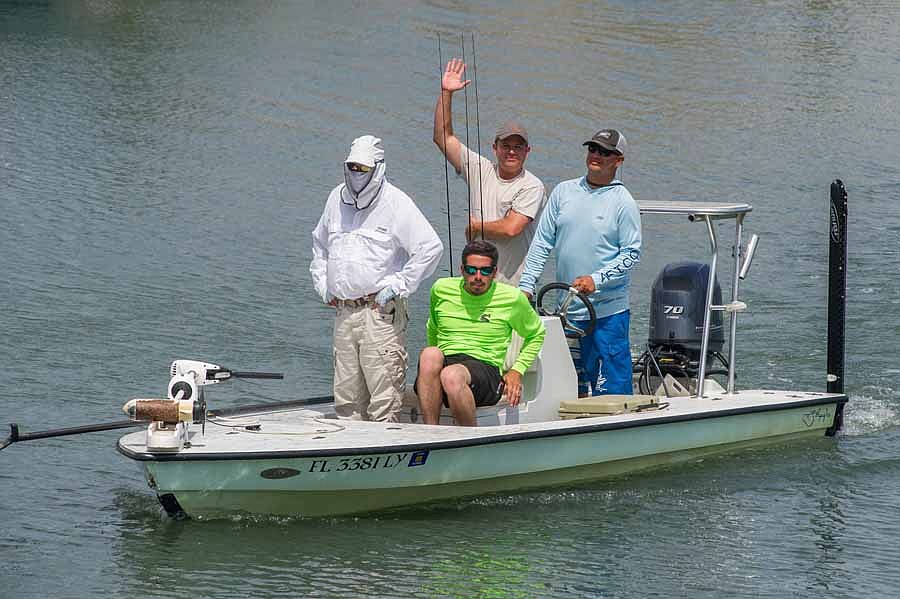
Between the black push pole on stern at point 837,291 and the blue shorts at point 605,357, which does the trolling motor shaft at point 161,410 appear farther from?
the black push pole on stern at point 837,291

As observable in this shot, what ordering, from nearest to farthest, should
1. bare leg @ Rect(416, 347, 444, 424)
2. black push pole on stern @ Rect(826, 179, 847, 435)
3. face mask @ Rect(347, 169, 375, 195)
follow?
face mask @ Rect(347, 169, 375, 195) → bare leg @ Rect(416, 347, 444, 424) → black push pole on stern @ Rect(826, 179, 847, 435)

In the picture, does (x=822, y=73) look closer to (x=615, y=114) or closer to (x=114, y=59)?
(x=615, y=114)

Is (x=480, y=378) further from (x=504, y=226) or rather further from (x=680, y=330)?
(x=680, y=330)

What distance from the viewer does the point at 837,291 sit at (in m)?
10.8

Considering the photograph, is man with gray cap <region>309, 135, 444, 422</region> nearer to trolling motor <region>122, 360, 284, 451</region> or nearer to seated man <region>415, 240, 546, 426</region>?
seated man <region>415, 240, 546, 426</region>

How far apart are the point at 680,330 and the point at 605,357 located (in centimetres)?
116

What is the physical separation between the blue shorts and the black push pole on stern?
6.32 ft

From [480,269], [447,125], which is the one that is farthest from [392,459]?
[447,125]

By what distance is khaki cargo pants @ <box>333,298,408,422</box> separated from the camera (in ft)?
28.5

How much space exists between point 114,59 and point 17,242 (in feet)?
42.4

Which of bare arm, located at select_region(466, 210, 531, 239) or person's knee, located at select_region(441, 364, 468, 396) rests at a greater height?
bare arm, located at select_region(466, 210, 531, 239)

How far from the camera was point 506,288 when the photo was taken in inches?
348

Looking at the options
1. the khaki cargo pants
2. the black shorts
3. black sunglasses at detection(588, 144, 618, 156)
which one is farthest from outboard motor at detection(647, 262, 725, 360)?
the khaki cargo pants

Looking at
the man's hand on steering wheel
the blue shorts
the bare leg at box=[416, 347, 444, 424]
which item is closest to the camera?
the bare leg at box=[416, 347, 444, 424]
